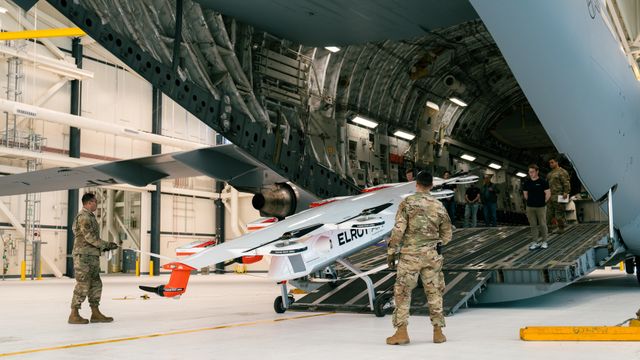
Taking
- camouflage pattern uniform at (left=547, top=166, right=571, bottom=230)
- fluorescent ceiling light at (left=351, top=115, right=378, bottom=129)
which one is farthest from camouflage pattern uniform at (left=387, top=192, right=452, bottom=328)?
fluorescent ceiling light at (left=351, top=115, right=378, bottom=129)

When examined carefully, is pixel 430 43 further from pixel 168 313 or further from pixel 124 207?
pixel 124 207

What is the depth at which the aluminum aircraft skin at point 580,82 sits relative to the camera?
4.98 metres

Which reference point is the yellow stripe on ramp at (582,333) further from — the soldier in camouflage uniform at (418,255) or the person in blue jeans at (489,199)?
the person in blue jeans at (489,199)

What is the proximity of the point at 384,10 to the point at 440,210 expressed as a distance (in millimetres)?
6835

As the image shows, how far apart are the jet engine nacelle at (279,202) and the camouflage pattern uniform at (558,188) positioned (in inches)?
189

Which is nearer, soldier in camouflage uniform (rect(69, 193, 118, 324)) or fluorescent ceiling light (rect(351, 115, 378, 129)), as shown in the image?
soldier in camouflage uniform (rect(69, 193, 118, 324))

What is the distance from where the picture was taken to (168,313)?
8891mm

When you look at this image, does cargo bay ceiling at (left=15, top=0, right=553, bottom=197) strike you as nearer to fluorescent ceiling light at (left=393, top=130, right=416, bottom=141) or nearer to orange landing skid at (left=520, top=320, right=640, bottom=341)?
fluorescent ceiling light at (left=393, top=130, right=416, bottom=141)

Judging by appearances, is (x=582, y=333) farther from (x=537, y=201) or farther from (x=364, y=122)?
(x=364, y=122)

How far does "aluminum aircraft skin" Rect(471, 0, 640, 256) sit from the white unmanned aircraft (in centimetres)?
186

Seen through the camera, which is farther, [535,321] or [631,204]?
[631,204]

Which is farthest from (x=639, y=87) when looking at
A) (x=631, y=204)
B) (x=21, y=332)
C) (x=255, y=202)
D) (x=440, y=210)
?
(x=21, y=332)

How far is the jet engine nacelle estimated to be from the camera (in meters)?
11.9

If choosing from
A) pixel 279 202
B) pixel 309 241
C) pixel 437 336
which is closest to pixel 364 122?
pixel 279 202
